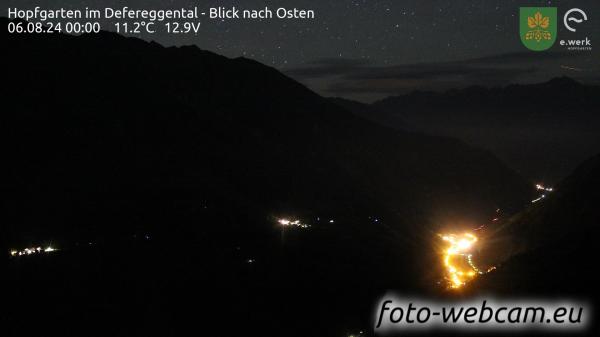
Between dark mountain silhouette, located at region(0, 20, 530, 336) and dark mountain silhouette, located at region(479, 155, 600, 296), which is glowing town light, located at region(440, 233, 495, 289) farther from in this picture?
dark mountain silhouette, located at region(479, 155, 600, 296)

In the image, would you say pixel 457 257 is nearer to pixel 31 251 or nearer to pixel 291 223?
pixel 291 223

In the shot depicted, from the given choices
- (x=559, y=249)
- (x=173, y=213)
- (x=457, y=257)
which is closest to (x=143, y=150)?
(x=173, y=213)

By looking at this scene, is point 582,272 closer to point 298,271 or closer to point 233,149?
point 298,271

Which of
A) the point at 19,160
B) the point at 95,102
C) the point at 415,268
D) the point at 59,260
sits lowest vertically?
the point at 415,268

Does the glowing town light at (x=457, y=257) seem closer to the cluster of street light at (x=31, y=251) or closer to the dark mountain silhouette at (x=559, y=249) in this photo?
the dark mountain silhouette at (x=559, y=249)

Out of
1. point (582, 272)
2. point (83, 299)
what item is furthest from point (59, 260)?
point (582, 272)

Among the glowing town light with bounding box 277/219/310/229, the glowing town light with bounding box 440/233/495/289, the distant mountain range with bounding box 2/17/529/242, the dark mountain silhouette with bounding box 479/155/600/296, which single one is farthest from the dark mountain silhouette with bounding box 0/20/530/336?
the dark mountain silhouette with bounding box 479/155/600/296
